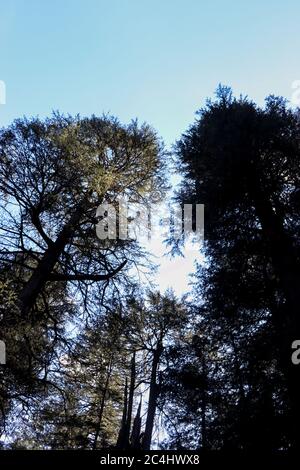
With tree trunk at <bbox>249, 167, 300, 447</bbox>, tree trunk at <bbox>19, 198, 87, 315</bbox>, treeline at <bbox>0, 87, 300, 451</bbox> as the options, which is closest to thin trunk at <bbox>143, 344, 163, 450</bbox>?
treeline at <bbox>0, 87, 300, 451</bbox>

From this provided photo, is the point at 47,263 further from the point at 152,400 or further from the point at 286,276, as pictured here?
the point at 152,400

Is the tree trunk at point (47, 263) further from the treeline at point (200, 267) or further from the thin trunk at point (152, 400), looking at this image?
the thin trunk at point (152, 400)

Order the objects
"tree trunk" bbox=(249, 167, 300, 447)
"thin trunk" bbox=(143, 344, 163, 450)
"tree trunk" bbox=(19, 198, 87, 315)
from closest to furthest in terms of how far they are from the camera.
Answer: "tree trunk" bbox=(249, 167, 300, 447) → "tree trunk" bbox=(19, 198, 87, 315) → "thin trunk" bbox=(143, 344, 163, 450)

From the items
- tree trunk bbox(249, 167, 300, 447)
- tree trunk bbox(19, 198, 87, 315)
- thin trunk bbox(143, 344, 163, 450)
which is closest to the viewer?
tree trunk bbox(249, 167, 300, 447)

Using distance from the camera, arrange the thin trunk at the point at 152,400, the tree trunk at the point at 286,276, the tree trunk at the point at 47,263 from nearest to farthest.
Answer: the tree trunk at the point at 286,276 → the tree trunk at the point at 47,263 → the thin trunk at the point at 152,400

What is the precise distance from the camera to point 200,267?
13.3 meters

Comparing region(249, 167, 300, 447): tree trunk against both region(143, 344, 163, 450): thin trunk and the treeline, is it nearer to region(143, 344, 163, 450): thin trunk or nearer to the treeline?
the treeline

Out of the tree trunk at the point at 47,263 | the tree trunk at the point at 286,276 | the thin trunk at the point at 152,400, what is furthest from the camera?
the thin trunk at the point at 152,400

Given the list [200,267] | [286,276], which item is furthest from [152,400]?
[286,276]

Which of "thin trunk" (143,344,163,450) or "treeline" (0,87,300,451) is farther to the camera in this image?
"thin trunk" (143,344,163,450)

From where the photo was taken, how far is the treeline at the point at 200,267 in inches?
368

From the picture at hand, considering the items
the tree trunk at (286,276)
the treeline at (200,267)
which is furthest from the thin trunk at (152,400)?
the tree trunk at (286,276)

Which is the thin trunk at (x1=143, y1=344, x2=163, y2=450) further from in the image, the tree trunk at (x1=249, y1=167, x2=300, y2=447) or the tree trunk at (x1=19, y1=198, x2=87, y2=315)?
the tree trunk at (x1=19, y1=198, x2=87, y2=315)

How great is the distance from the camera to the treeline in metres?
9.35
